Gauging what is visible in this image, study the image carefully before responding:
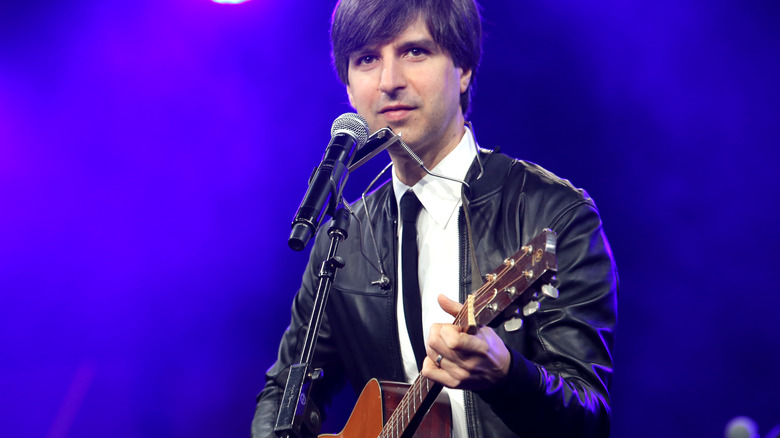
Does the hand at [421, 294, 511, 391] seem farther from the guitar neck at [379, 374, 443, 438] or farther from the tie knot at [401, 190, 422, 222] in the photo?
the tie knot at [401, 190, 422, 222]

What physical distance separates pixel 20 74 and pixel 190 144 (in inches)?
43.7

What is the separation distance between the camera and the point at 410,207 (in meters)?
2.57

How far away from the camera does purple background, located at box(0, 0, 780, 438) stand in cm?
317

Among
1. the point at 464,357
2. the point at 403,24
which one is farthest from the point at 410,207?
the point at 464,357

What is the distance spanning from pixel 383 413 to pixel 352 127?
0.94 metres

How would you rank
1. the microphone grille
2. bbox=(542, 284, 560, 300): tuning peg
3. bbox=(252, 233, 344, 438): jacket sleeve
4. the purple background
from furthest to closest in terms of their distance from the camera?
the purple background, bbox=(252, 233, 344, 438): jacket sleeve, the microphone grille, bbox=(542, 284, 560, 300): tuning peg

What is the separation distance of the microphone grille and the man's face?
54cm

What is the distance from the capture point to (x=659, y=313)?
3236mm

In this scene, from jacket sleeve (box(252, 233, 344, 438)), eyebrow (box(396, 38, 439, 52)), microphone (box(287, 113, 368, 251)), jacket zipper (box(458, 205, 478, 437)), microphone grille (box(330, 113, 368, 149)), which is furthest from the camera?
jacket sleeve (box(252, 233, 344, 438))

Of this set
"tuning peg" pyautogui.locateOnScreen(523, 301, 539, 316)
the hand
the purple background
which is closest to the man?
the hand

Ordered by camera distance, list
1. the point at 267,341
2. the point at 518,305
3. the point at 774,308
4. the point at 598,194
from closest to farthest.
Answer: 1. the point at 518,305
2. the point at 774,308
3. the point at 598,194
4. the point at 267,341

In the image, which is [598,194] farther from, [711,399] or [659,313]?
[711,399]

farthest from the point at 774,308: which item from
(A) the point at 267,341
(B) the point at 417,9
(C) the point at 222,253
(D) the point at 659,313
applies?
(C) the point at 222,253

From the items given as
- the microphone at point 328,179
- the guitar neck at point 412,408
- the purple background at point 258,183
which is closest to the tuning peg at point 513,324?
the guitar neck at point 412,408
